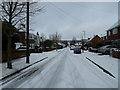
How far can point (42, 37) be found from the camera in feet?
367

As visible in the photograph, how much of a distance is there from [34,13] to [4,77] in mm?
10169

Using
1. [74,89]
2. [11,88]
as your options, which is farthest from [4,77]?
[74,89]

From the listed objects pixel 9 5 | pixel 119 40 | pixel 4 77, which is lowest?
pixel 4 77

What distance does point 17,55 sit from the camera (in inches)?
1024

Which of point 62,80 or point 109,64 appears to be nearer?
point 62,80

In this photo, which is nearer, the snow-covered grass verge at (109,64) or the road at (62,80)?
the road at (62,80)

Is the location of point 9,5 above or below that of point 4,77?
above

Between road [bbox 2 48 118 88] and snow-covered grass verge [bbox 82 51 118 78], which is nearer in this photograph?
road [bbox 2 48 118 88]

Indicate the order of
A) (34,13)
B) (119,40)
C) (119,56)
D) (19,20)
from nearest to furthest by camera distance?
(19,20), (34,13), (119,56), (119,40)

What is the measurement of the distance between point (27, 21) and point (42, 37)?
3657 inches

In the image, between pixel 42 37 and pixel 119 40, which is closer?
pixel 119 40

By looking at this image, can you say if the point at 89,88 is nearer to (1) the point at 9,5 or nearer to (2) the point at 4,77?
(2) the point at 4,77

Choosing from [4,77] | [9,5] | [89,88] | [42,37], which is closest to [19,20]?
[9,5]

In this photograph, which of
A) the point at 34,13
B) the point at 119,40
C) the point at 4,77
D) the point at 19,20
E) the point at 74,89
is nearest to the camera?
the point at 74,89
